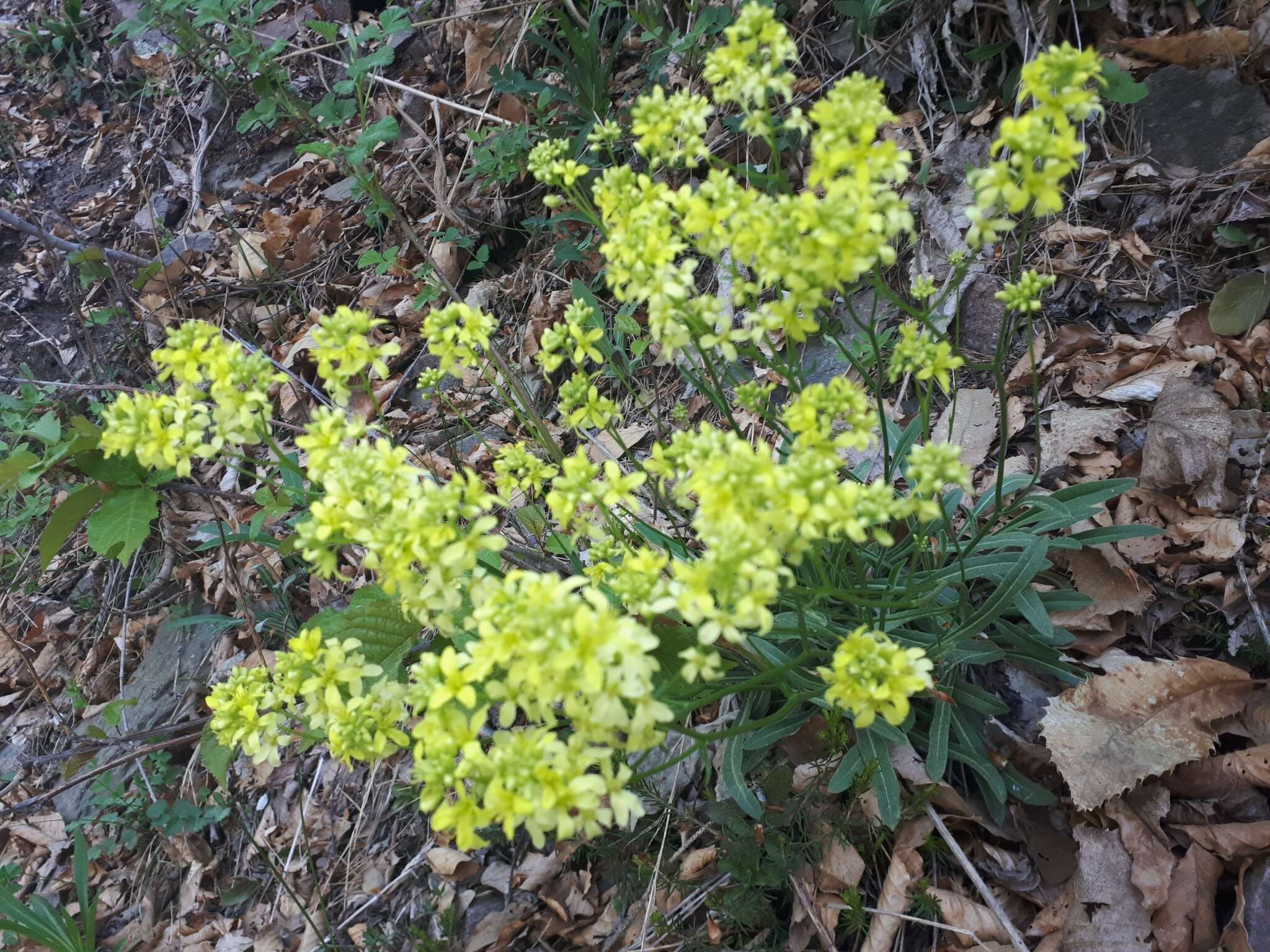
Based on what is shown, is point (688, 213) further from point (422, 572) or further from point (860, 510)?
point (422, 572)

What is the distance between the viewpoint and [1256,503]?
303 cm

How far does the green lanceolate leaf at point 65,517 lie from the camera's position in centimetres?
368

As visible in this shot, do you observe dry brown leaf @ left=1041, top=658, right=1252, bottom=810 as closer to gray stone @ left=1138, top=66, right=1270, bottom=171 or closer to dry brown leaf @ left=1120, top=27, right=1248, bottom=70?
gray stone @ left=1138, top=66, right=1270, bottom=171

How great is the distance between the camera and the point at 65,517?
3.69 m

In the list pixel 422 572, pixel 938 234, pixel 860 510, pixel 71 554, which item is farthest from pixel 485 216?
pixel 860 510

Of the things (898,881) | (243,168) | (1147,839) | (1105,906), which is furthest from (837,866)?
(243,168)

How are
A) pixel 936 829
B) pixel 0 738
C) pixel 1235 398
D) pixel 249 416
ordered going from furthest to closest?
1. pixel 0 738
2. pixel 1235 398
3. pixel 936 829
4. pixel 249 416

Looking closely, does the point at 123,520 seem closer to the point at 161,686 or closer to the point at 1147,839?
the point at 161,686

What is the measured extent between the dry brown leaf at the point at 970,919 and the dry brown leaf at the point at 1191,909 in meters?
0.43

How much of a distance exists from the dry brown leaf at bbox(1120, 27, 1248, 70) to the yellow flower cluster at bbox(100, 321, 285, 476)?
4264 mm

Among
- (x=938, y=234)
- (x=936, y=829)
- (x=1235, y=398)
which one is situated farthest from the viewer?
(x=938, y=234)

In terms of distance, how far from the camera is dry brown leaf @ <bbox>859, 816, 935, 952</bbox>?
2.63 metres

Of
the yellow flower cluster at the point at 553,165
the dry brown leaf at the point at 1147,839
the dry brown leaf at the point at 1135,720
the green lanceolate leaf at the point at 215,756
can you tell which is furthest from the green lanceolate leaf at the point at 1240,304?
the green lanceolate leaf at the point at 215,756

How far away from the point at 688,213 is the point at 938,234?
258 centimetres
